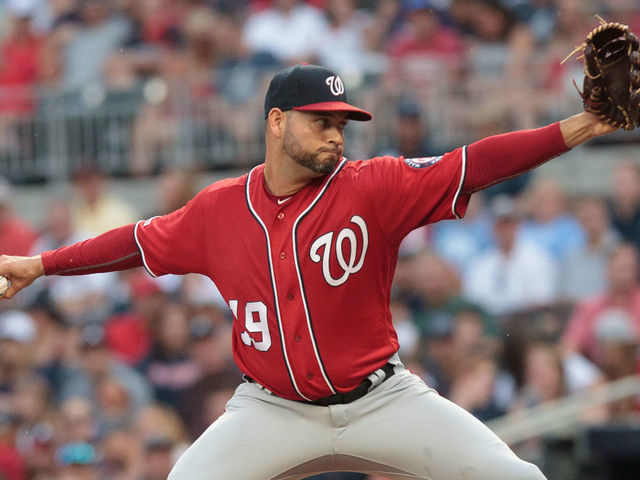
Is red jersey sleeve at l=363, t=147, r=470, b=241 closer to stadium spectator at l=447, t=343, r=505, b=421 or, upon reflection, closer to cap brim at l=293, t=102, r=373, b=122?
cap brim at l=293, t=102, r=373, b=122

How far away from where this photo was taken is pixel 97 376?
369 inches

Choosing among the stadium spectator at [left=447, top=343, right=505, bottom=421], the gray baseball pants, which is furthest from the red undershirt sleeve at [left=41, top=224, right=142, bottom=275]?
the stadium spectator at [left=447, top=343, right=505, bottom=421]

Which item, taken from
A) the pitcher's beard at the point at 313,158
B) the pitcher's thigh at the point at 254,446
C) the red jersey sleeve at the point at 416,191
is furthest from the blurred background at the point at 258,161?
the pitcher's beard at the point at 313,158

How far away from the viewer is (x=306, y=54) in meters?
11.1

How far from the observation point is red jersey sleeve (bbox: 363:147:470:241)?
456 cm

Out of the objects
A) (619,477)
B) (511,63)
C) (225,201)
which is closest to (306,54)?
(511,63)

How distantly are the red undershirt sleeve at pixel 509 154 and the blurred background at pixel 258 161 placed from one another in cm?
300

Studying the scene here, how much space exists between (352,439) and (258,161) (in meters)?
6.35

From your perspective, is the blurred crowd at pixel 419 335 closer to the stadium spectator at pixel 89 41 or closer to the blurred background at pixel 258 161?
the blurred background at pixel 258 161

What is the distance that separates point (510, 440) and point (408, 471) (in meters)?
2.95

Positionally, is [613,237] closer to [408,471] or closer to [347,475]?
[347,475]

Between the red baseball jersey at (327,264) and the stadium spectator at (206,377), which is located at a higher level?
the red baseball jersey at (327,264)

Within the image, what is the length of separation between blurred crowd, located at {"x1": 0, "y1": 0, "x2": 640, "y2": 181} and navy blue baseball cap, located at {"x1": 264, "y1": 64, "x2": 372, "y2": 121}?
5158 mm

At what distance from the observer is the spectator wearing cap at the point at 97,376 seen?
920cm
